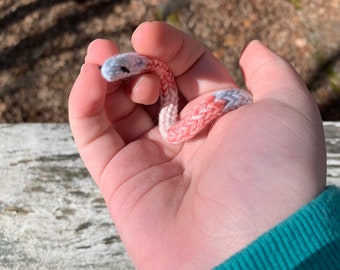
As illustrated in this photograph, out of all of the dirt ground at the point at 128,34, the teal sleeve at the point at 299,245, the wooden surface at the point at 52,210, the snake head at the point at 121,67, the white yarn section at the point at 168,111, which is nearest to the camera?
the teal sleeve at the point at 299,245

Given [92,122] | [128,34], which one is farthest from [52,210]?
[128,34]

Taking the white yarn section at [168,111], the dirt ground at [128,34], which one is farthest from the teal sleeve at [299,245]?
the dirt ground at [128,34]

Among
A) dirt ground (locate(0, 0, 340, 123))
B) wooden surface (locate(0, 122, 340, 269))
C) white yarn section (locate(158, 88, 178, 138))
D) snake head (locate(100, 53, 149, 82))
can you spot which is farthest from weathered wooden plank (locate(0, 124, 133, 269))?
dirt ground (locate(0, 0, 340, 123))

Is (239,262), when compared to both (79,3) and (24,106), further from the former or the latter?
(79,3)

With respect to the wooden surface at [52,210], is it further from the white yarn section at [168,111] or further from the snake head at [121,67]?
the snake head at [121,67]

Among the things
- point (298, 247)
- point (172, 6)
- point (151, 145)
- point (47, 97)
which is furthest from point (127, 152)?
point (172, 6)

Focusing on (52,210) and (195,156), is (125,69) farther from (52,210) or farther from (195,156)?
(52,210)

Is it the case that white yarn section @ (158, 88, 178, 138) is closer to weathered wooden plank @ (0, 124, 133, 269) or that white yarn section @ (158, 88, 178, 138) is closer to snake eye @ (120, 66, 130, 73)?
snake eye @ (120, 66, 130, 73)
